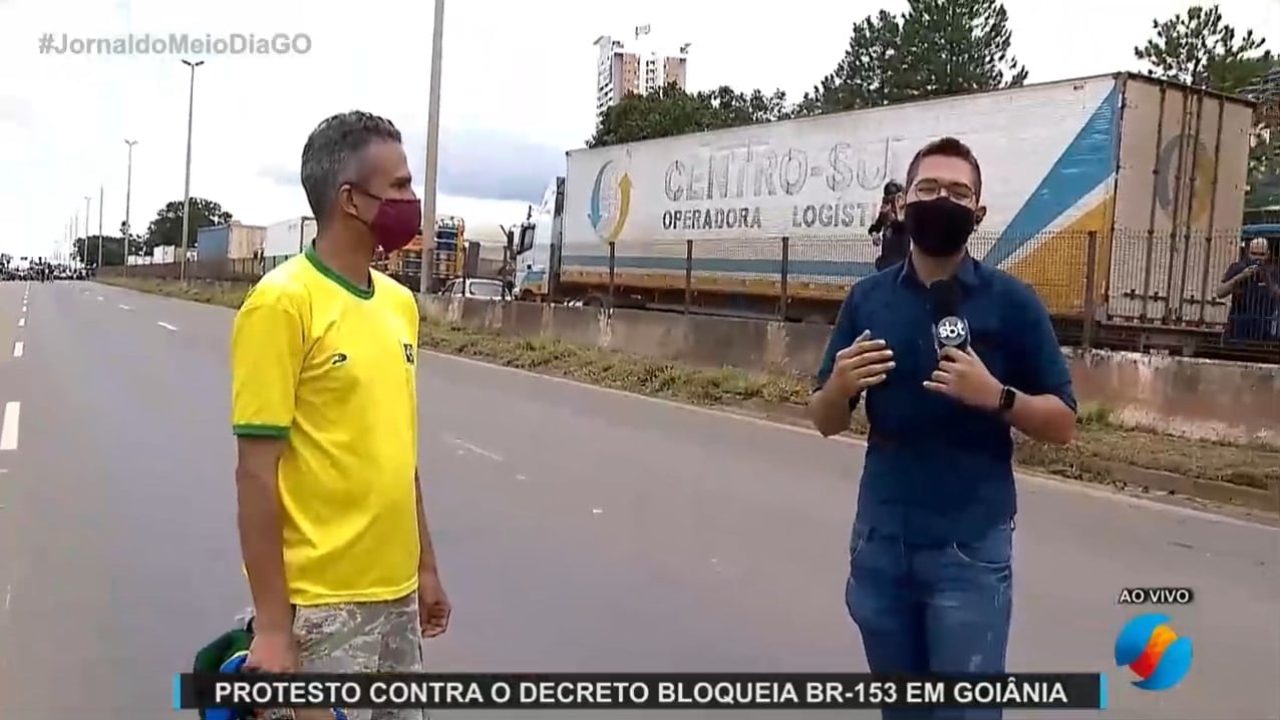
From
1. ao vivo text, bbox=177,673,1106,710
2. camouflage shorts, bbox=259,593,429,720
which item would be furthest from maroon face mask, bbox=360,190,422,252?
ao vivo text, bbox=177,673,1106,710

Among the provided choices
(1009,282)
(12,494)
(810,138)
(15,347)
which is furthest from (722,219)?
(1009,282)

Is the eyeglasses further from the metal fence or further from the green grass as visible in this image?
the metal fence

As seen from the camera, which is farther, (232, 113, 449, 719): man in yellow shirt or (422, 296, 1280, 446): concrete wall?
(422, 296, 1280, 446): concrete wall

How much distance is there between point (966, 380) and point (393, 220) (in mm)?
1214

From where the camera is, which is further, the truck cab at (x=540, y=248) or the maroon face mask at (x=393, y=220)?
the truck cab at (x=540, y=248)

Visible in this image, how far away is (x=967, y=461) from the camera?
2.53 m

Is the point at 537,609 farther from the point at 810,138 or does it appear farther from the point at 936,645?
the point at 810,138

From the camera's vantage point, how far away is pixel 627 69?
74188 millimetres

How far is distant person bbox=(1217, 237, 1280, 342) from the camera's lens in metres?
12.7

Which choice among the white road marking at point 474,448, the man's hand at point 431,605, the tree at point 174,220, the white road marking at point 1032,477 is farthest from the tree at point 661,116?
the tree at point 174,220

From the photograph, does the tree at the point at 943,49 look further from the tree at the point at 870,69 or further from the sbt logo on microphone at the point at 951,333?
the sbt logo on microphone at the point at 951,333

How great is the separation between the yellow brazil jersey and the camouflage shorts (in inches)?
1.1

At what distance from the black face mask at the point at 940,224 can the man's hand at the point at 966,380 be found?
247mm

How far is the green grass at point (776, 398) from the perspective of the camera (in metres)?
9.45
